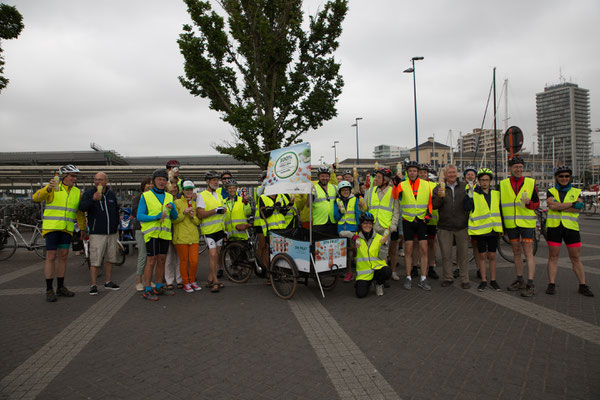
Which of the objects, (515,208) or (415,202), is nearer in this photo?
(515,208)

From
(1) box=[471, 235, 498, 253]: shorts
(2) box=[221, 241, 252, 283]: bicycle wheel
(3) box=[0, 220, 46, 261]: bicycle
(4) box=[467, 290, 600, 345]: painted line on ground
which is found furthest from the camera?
(3) box=[0, 220, 46, 261]: bicycle

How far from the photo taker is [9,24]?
505 inches

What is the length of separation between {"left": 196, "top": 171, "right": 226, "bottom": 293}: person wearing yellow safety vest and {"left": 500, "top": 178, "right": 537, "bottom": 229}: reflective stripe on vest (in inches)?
186

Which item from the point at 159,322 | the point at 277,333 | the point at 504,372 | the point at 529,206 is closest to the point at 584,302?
the point at 529,206

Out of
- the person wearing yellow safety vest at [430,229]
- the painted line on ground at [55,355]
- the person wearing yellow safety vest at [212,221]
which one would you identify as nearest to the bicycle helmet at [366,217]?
the person wearing yellow safety vest at [430,229]

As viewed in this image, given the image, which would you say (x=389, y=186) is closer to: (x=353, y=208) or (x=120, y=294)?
(x=353, y=208)

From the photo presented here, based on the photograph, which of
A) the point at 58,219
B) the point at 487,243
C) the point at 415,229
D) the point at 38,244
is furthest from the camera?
the point at 38,244

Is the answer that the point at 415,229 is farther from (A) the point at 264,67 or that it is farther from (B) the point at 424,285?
(A) the point at 264,67

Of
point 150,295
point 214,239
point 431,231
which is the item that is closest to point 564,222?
point 431,231

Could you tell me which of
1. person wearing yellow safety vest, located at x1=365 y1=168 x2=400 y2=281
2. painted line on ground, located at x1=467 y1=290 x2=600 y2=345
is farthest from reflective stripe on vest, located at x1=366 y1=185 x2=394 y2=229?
painted line on ground, located at x1=467 y1=290 x2=600 y2=345

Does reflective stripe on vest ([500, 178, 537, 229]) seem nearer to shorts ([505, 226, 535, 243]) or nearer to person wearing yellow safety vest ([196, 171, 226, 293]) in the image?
shorts ([505, 226, 535, 243])

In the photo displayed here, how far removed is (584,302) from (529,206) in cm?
152

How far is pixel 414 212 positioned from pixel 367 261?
124 cm

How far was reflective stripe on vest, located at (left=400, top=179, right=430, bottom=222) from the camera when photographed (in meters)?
6.15
